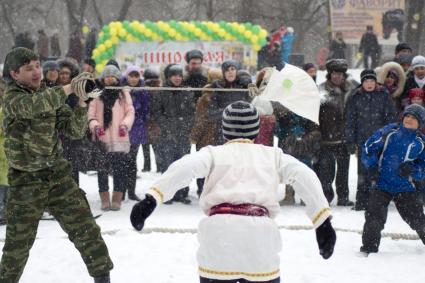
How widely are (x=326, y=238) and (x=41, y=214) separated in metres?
2.03

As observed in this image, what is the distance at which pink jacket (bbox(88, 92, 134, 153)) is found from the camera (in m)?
7.98

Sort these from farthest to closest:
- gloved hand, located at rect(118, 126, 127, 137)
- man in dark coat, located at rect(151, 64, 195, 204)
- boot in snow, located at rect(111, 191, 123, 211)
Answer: man in dark coat, located at rect(151, 64, 195, 204)
boot in snow, located at rect(111, 191, 123, 211)
gloved hand, located at rect(118, 126, 127, 137)

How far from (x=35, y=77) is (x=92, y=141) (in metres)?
3.61

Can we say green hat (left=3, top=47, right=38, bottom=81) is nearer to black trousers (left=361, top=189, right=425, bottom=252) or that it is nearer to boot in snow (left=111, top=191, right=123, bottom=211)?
black trousers (left=361, top=189, right=425, bottom=252)

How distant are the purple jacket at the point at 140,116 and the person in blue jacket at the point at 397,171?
131 inches

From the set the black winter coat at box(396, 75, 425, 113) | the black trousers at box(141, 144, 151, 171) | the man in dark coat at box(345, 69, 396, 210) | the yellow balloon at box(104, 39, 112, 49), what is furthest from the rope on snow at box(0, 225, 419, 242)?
the yellow balloon at box(104, 39, 112, 49)

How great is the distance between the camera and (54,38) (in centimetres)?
2514

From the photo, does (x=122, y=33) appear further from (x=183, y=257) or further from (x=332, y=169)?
(x=183, y=257)

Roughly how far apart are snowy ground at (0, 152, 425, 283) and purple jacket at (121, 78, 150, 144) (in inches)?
51.9

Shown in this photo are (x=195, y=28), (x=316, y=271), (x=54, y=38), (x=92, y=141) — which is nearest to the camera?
(x=316, y=271)

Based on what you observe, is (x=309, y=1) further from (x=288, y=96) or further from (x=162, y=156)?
(x=288, y=96)

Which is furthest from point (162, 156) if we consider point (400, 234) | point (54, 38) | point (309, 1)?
point (309, 1)

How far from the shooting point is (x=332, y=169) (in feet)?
27.9

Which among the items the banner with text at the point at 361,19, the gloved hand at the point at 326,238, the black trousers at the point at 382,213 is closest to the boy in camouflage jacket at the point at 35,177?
the gloved hand at the point at 326,238
